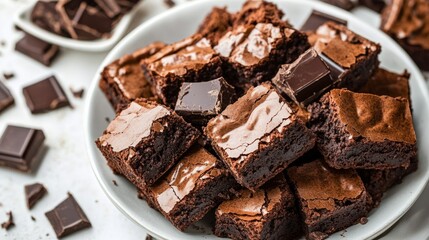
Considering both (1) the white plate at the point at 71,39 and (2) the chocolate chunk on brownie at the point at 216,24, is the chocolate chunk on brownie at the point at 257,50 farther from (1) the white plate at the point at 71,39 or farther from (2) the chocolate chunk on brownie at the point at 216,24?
(1) the white plate at the point at 71,39

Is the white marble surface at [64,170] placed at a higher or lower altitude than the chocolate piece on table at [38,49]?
lower

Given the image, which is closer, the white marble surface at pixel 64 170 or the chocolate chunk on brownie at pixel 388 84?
the chocolate chunk on brownie at pixel 388 84

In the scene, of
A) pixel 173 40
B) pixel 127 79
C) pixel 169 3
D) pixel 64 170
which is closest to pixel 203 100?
pixel 127 79

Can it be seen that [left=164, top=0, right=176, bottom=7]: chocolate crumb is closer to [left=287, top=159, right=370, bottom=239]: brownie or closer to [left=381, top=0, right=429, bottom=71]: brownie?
[left=381, top=0, right=429, bottom=71]: brownie

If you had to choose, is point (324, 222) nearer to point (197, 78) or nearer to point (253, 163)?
point (253, 163)

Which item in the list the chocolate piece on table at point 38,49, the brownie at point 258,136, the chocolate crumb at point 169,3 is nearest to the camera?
the brownie at point 258,136

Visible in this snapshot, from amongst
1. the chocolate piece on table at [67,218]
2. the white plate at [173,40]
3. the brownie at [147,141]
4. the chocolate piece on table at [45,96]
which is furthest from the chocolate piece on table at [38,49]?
→ the brownie at [147,141]
